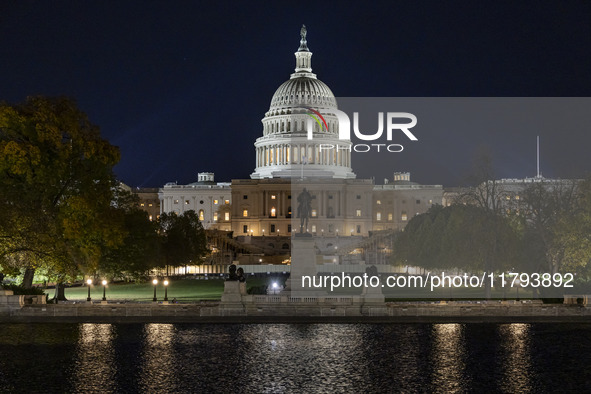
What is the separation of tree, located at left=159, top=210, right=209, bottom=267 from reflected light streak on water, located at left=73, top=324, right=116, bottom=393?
173 feet

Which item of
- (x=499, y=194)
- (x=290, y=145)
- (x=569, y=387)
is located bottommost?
(x=569, y=387)

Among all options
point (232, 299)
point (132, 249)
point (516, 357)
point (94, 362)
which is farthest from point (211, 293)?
point (516, 357)

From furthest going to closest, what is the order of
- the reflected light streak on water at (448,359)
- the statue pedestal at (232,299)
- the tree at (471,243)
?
the tree at (471,243), the statue pedestal at (232,299), the reflected light streak on water at (448,359)

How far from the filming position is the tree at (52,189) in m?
48.9

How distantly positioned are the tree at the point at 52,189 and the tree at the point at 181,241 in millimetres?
38023

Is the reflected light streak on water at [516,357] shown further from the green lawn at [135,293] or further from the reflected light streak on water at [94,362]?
the green lawn at [135,293]

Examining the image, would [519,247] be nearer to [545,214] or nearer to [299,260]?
[545,214]

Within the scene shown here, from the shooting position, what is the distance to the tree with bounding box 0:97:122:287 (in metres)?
48.9

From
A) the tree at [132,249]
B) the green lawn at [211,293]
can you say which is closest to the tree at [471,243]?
the green lawn at [211,293]

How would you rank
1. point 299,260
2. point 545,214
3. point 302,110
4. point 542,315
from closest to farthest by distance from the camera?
point 542,315 → point 299,260 → point 545,214 → point 302,110

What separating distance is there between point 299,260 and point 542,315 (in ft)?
69.6

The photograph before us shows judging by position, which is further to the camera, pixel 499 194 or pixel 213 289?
pixel 213 289

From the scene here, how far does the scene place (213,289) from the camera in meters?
75.9

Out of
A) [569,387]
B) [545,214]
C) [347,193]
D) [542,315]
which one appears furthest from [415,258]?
[347,193]
